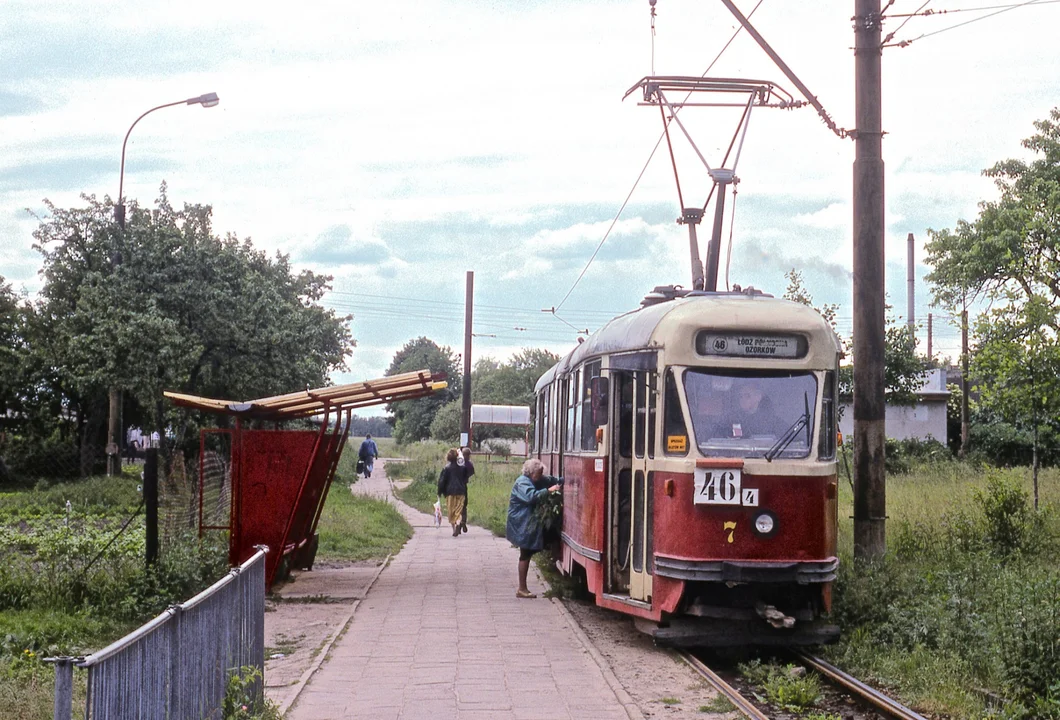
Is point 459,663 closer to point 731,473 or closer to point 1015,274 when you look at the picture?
point 731,473

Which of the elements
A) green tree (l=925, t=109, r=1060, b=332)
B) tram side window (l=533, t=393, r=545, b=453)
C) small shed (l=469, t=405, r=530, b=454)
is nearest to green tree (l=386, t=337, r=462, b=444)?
small shed (l=469, t=405, r=530, b=454)

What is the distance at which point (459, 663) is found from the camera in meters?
10.2

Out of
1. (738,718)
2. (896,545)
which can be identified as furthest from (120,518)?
(738,718)

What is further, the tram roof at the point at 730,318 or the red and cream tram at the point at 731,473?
the tram roof at the point at 730,318

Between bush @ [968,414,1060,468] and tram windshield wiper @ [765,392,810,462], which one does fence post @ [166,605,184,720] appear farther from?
bush @ [968,414,1060,468]

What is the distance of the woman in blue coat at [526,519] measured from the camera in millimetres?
14672

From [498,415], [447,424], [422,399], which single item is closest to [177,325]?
[498,415]

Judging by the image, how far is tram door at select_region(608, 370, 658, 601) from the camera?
36.4ft


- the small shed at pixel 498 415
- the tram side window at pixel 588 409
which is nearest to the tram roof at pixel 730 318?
the tram side window at pixel 588 409

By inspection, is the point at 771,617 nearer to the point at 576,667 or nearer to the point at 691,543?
the point at 691,543

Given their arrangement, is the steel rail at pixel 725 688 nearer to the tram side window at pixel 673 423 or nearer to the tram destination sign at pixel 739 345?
the tram side window at pixel 673 423

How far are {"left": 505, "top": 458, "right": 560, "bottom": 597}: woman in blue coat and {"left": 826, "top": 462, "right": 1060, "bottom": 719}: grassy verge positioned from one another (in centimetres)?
351

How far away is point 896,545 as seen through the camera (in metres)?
14.8

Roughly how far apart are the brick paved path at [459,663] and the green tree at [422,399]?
84671mm
